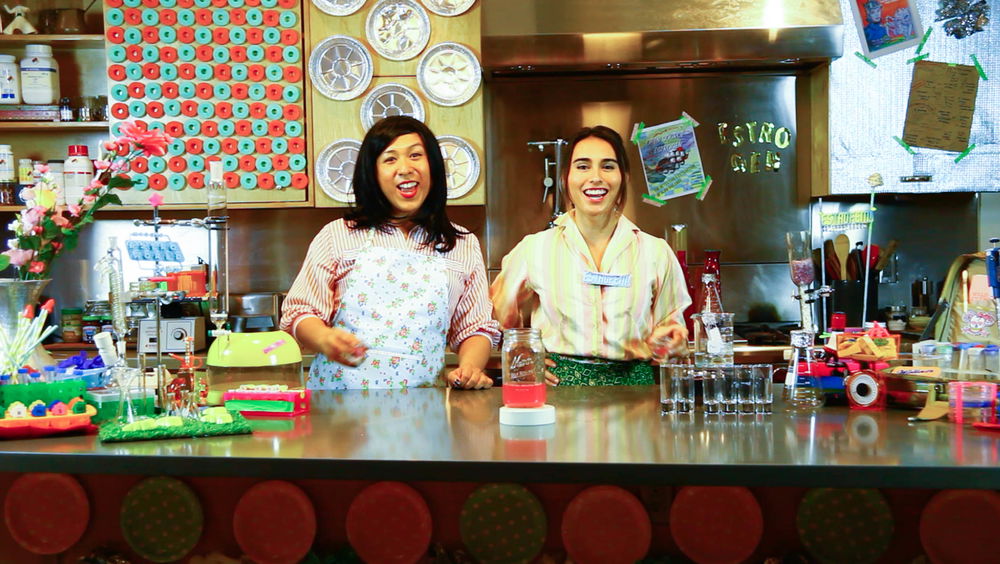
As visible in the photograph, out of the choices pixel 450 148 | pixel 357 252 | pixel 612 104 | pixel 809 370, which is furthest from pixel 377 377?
pixel 612 104

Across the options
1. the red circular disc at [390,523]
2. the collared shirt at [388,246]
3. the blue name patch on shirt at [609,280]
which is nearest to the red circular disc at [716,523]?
the red circular disc at [390,523]

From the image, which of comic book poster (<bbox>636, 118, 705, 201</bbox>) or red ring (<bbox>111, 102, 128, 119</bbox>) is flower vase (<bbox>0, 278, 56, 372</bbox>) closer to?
red ring (<bbox>111, 102, 128, 119</bbox>)

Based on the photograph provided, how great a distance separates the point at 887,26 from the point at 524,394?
2.89m

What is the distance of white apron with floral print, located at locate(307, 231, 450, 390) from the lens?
2.56 m

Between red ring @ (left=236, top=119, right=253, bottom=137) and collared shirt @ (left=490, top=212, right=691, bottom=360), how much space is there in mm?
1702

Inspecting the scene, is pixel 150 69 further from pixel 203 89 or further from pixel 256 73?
pixel 256 73

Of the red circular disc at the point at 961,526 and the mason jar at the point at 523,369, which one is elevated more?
the mason jar at the point at 523,369

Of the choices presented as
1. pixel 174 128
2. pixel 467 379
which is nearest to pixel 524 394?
pixel 467 379

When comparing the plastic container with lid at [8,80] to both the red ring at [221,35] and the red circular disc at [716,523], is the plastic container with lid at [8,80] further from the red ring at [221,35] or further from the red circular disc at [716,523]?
the red circular disc at [716,523]

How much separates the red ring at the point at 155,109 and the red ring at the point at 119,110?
93mm

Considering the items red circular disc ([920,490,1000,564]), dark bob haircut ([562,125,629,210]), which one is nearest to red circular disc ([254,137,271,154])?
dark bob haircut ([562,125,629,210])

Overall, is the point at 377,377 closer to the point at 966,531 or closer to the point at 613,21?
the point at 966,531

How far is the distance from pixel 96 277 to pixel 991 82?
4000 millimetres

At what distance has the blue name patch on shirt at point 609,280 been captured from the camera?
9.11 ft
